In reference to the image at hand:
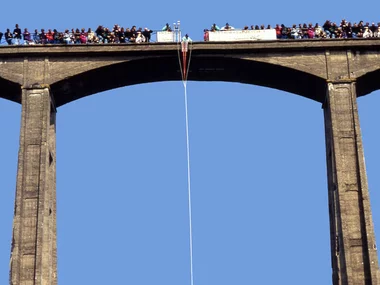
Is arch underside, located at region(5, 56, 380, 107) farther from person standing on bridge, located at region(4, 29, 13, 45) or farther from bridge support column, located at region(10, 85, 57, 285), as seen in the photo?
person standing on bridge, located at region(4, 29, 13, 45)

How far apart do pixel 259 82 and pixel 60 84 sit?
10795mm

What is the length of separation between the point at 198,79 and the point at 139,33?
4.20 metres

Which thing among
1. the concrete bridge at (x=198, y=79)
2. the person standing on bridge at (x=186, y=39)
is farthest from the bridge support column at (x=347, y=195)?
the person standing on bridge at (x=186, y=39)

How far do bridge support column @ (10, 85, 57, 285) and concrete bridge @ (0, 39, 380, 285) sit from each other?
5 centimetres

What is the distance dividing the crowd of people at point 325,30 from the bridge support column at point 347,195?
342 centimetres

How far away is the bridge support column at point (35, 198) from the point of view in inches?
2295

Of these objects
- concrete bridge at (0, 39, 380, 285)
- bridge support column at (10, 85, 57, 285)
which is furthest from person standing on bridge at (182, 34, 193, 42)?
bridge support column at (10, 85, 57, 285)

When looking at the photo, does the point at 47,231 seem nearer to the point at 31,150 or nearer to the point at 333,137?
the point at 31,150

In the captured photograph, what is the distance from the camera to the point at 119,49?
63.2 metres

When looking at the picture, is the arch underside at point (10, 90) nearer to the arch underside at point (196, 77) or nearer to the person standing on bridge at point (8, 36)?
the arch underside at point (196, 77)

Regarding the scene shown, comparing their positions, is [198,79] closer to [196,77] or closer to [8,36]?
[196,77]

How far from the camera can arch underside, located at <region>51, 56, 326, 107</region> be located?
209ft

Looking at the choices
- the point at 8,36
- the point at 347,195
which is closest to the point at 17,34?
the point at 8,36

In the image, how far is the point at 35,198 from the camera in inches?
2351
